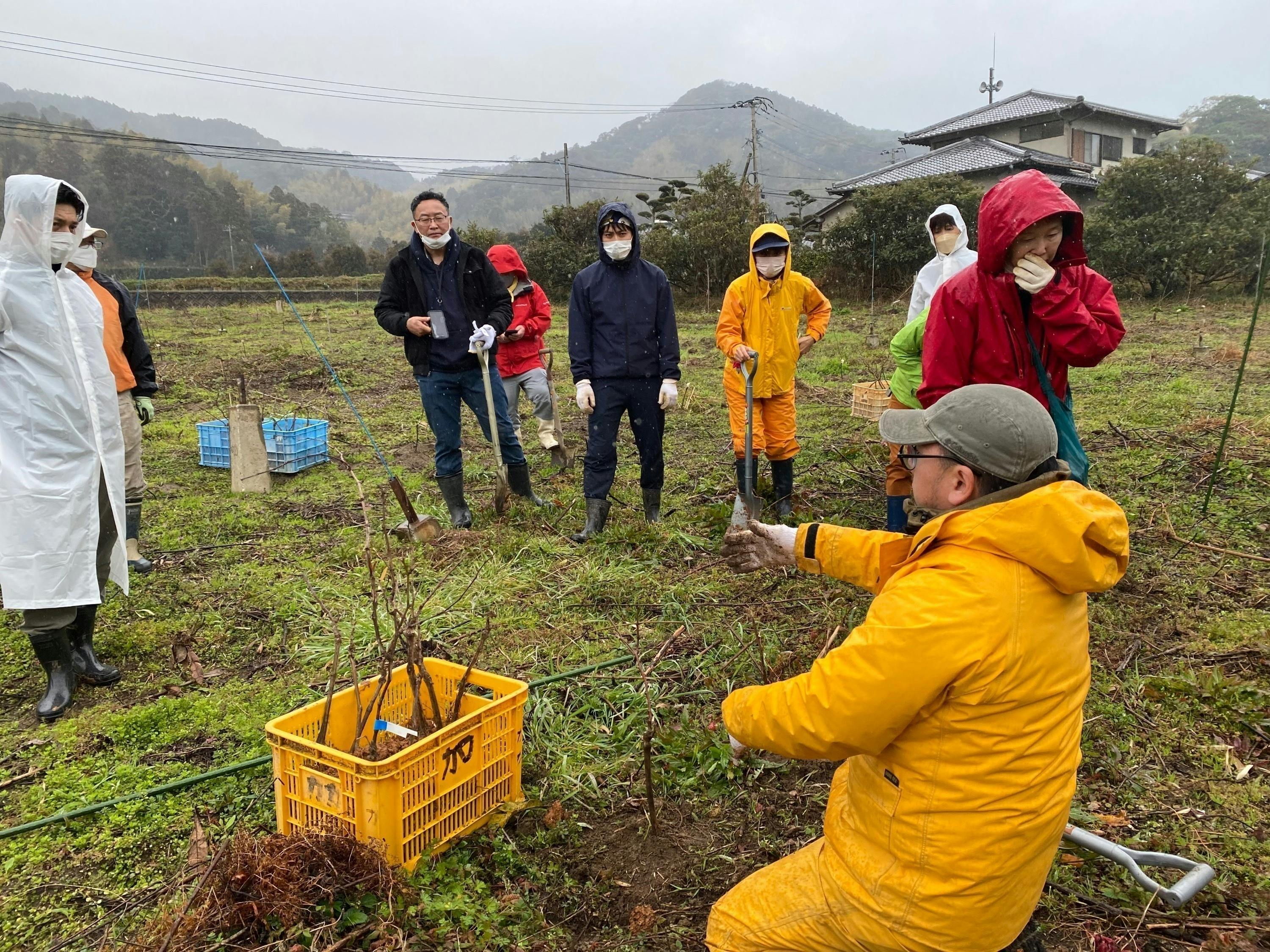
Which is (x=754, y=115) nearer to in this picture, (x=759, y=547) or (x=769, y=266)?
(x=769, y=266)

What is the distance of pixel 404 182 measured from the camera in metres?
168

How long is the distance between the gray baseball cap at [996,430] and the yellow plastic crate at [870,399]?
489 centimetres

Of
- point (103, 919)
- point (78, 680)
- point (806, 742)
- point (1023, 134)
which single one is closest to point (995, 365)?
point (806, 742)

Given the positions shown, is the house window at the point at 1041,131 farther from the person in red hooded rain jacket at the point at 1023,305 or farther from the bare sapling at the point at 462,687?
the bare sapling at the point at 462,687

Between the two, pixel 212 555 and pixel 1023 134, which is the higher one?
pixel 1023 134

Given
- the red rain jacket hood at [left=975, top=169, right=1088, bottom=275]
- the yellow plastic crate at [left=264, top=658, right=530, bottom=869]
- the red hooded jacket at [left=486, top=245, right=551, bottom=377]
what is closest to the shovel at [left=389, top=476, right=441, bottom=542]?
the red hooded jacket at [left=486, top=245, right=551, bottom=377]

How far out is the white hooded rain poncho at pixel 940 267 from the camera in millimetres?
4781

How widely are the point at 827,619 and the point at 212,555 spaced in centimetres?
373

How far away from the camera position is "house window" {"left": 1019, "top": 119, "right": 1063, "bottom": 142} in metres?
29.7

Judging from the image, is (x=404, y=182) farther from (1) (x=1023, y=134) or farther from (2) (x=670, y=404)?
(2) (x=670, y=404)

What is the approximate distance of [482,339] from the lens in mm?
5102

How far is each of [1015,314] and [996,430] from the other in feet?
4.91

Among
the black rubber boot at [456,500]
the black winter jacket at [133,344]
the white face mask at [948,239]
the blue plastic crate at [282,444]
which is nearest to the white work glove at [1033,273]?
the white face mask at [948,239]

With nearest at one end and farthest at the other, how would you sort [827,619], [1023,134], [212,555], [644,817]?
1. [644,817]
2. [827,619]
3. [212,555]
4. [1023,134]
